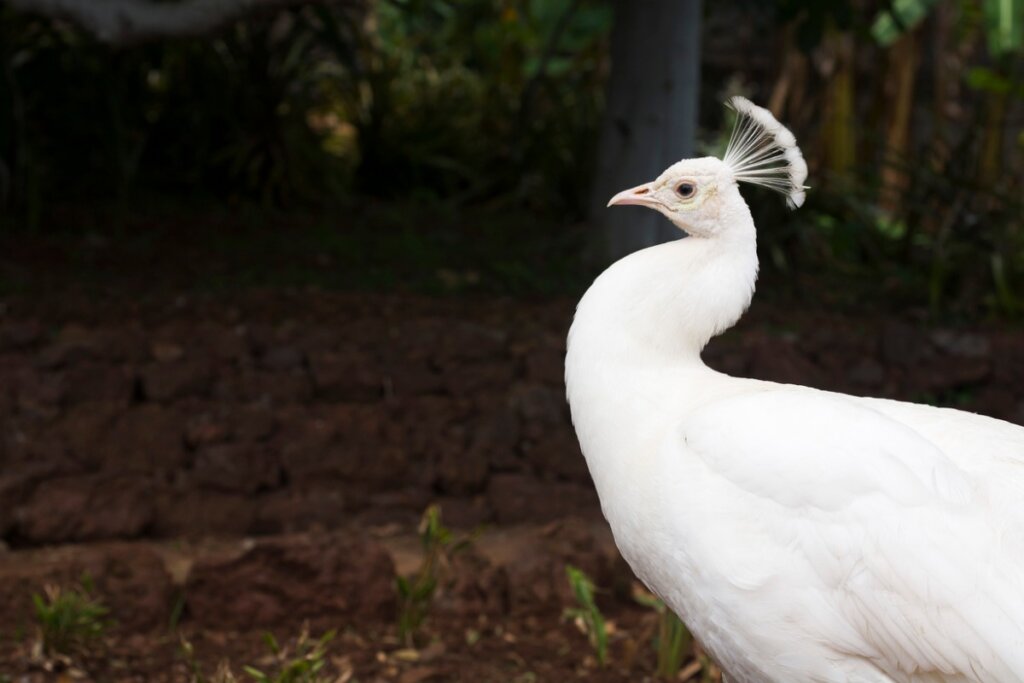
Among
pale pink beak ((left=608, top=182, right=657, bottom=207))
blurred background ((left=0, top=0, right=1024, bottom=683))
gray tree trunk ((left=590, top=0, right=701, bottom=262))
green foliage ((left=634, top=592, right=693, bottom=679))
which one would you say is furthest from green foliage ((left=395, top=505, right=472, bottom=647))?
gray tree trunk ((left=590, top=0, right=701, bottom=262))

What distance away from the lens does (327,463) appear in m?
5.13

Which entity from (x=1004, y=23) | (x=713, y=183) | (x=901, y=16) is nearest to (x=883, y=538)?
(x=713, y=183)

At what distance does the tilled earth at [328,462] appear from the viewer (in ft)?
13.9

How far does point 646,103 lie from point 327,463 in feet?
8.64

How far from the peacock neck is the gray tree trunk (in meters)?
3.54

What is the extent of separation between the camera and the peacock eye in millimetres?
2990

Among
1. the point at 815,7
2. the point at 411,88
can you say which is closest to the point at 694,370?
the point at 815,7

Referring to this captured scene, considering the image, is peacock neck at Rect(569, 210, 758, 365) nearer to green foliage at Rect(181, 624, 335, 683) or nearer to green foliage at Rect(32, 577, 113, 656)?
green foliage at Rect(181, 624, 335, 683)

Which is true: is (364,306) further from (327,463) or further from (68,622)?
(68,622)

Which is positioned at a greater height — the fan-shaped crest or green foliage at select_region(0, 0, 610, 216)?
the fan-shaped crest

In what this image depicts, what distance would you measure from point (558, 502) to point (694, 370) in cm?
224

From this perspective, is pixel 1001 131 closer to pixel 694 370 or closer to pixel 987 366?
pixel 987 366

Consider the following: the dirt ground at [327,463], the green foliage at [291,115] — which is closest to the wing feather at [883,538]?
the dirt ground at [327,463]

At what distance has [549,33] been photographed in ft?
35.6
